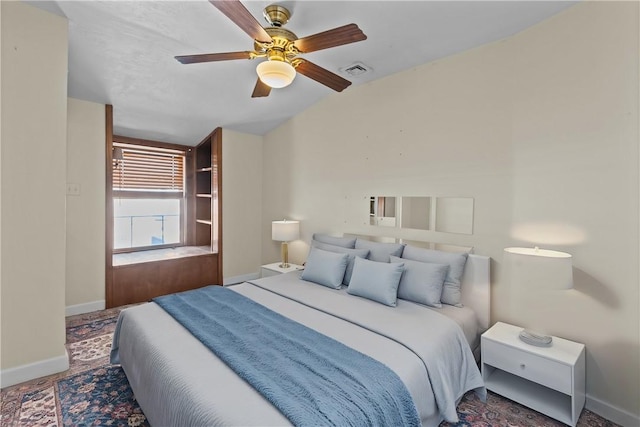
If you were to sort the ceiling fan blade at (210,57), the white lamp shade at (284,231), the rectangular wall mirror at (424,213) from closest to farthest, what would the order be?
1. the ceiling fan blade at (210,57)
2. the rectangular wall mirror at (424,213)
3. the white lamp shade at (284,231)

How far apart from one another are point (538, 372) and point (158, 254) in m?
4.37

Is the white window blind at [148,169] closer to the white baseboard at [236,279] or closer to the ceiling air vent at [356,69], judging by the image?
the white baseboard at [236,279]

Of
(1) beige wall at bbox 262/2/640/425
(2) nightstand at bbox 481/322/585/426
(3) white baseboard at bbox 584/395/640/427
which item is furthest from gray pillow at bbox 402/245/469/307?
(3) white baseboard at bbox 584/395/640/427

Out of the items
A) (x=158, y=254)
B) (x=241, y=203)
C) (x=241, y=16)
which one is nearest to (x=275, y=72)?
(x=241, y=16)

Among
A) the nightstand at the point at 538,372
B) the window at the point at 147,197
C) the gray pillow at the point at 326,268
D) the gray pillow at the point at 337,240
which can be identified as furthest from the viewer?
the window at the point at 147,197

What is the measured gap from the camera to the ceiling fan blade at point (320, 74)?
2.11 metres

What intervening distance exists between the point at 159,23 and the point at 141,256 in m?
3.00

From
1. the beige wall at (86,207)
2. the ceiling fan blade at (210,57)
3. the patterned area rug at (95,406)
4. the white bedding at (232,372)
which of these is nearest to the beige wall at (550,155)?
the patterned area rug at (95,406)

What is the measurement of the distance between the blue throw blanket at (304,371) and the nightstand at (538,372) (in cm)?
99

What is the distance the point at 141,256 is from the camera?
4125 mm

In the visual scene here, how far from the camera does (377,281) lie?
2.48 meters

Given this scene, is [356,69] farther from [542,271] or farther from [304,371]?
[304,371]

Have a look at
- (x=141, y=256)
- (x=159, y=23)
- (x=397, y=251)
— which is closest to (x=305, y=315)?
(x=397, y=251)

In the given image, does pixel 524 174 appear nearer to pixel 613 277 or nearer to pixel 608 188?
pixel 608 188
